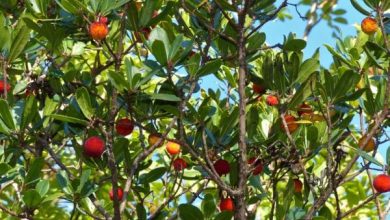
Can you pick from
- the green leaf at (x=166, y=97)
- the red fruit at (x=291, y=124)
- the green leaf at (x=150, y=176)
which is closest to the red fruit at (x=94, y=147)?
the green leaf at (x=166, y=97)

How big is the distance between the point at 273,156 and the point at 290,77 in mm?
318

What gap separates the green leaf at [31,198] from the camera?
8.59ft

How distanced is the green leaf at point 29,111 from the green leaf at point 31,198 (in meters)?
0.26

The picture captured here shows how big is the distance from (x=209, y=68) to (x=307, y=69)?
448 millimetres

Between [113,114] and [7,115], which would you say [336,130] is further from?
[7,115]

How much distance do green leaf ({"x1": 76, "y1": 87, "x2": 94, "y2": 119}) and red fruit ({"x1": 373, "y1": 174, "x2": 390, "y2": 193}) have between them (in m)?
1.10

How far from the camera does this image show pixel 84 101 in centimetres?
262

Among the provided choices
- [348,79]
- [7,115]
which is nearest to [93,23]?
[7,115]

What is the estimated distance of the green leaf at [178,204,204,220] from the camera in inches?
105

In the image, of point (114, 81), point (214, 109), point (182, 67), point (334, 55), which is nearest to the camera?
point (114, 81)

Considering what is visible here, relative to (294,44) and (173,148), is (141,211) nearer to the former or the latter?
(173,148)

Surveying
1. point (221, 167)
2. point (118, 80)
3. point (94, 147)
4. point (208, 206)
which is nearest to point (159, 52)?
point (118, 80)

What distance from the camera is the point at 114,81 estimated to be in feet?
8.05

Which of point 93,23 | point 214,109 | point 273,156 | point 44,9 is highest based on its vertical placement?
point 44,9
